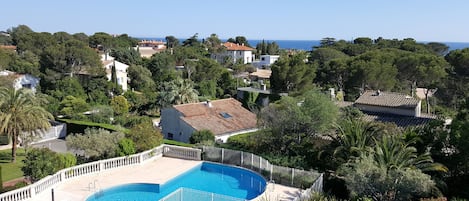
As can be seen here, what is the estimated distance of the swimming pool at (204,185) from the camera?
62.8 feet

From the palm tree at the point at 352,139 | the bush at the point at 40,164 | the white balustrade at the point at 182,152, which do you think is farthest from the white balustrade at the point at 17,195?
the palm tree at the point at 352,139

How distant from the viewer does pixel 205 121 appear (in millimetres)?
30375

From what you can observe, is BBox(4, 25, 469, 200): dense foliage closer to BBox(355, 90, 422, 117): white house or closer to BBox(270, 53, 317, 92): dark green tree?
BBox(270, 53, 317, 92): dark green tree

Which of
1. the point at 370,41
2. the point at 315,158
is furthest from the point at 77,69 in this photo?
the point at 370,41

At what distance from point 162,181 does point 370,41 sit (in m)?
85.9

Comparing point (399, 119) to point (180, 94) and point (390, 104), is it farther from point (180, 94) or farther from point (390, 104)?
point (180, 94)

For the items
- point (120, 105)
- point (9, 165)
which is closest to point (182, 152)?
point (9, 165)

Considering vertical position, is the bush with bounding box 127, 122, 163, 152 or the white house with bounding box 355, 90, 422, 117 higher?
the white house with bounding box 355, 90, 422, 117

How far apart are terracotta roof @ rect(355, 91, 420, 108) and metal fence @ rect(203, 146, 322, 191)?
1176cm

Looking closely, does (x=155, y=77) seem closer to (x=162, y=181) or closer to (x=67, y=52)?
(x=67, y=52)

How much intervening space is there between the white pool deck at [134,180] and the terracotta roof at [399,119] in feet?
33.3

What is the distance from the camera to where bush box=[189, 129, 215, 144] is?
88.7 ft

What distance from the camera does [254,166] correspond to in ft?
72.3

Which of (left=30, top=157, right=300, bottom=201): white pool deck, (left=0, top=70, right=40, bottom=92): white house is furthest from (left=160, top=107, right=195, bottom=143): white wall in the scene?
(left=0, top=70, right=40, bottom=92): white house
